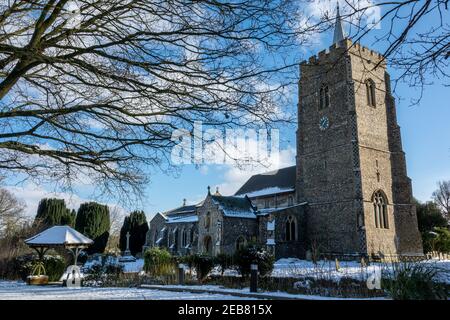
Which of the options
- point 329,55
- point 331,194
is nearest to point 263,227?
point 331,194

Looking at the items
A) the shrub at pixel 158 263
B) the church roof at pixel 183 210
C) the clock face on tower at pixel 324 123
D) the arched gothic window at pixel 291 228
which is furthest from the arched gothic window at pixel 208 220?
the shrub at pixel 158 263

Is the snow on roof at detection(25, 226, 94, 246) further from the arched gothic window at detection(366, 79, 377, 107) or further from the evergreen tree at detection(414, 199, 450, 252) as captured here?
the evergreen tree at detection(414, 199, 450, 252)

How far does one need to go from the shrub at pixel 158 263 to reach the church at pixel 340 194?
1035 cm

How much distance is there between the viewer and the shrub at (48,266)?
1580cm

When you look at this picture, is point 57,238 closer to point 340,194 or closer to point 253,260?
point 253,260

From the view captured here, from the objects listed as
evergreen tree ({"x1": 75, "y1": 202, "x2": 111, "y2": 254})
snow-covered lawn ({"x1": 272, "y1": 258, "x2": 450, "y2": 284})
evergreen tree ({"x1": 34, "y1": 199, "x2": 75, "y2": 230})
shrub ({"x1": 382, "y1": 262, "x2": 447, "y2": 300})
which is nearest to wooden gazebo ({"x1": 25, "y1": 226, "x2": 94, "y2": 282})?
snow-covered lawn ({"x1": 272, "y1": 258, "x2": 450, "y2": 284})

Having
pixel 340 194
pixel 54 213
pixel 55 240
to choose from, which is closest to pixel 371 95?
pixel 340 194

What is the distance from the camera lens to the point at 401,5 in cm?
344

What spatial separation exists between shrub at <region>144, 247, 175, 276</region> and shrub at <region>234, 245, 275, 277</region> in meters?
2.98

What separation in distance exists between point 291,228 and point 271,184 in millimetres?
7838

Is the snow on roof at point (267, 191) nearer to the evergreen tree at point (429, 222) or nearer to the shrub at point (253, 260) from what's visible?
the evergreen tree at point (429, 222)

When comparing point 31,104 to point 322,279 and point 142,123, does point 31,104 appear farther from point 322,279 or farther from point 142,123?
point 322,279

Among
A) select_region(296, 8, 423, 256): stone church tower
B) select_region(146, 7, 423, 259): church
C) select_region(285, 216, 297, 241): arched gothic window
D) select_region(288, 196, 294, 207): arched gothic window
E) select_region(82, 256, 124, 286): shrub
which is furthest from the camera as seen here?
select_region(288, 196, 294, 207): arched gothic window

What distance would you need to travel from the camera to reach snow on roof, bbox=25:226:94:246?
48.8 feet
